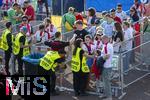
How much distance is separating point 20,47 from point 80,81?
2.47m

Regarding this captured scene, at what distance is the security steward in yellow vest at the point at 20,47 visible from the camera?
45.7ft

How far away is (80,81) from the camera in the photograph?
12852 millimetres

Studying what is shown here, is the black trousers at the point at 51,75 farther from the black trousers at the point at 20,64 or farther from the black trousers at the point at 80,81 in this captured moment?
the black trousers at the point at 20,64

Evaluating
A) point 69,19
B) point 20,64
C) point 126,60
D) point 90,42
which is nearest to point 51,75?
point 90,42

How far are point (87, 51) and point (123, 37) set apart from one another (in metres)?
1.43

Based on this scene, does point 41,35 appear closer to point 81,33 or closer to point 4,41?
point 4,41

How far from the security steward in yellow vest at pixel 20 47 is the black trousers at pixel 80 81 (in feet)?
6.95

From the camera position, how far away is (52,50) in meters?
12.8

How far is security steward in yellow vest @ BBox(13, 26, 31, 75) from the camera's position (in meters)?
13.9

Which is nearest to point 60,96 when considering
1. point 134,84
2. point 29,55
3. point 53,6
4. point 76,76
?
point 76,76

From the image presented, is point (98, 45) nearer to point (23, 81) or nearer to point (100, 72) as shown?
point (100, 72)

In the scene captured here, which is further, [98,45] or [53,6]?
[53,6]

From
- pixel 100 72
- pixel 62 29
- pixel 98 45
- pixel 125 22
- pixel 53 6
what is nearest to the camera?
pixel 100 72

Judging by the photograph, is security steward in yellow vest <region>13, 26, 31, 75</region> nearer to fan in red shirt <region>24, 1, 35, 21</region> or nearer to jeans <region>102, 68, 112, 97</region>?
jeans <region>102, 68, 112, 97</region>
